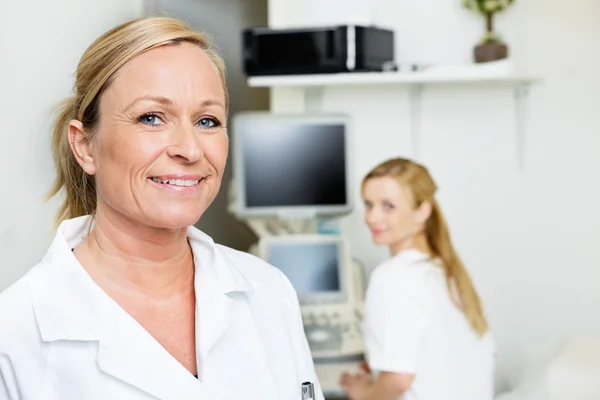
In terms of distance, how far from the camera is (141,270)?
45.2 inches

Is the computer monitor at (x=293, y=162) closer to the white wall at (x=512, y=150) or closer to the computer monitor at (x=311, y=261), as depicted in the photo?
the computer monitor at (x=311, y=261)

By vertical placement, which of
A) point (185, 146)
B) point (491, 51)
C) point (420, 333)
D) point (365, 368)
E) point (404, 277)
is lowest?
point (365, 368)

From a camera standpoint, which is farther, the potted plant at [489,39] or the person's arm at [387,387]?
the potted plant at [489,39]

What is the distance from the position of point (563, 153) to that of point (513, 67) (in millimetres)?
462

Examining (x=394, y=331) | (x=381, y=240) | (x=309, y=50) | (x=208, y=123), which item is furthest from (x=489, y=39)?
(x=208, y=123)

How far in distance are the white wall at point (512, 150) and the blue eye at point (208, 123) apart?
210 centimetres

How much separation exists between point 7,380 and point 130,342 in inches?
6.0

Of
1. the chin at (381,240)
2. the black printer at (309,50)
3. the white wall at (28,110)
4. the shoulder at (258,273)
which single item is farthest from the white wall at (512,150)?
the shoulder at (258,273)

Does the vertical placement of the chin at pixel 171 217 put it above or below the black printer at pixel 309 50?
below

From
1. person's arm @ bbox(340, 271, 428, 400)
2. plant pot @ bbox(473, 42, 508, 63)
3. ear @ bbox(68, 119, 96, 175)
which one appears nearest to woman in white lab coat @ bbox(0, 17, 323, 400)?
ear @ bbox(68, 119, 96, 175)

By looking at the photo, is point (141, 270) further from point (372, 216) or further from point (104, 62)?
point (372, 216)

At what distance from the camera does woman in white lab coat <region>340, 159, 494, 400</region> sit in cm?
206

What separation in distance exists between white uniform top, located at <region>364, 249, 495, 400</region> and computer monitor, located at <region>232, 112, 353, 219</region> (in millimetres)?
594

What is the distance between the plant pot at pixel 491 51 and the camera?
305 centimetres
